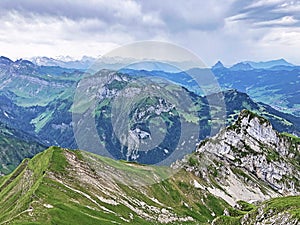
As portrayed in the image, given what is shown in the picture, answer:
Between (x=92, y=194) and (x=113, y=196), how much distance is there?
11.9 m

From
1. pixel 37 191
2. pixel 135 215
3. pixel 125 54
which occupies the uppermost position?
pixel 125 54

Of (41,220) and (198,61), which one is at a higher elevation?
(198,61)

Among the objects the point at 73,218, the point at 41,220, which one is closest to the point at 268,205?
the point at 73,218

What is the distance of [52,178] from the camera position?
19175 centimetres

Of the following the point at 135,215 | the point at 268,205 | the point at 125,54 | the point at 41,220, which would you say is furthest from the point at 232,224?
the point at 125,54

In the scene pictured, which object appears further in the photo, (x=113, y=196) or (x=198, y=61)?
(x=113, y=196)

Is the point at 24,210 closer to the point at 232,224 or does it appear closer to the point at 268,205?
the point at 232,224

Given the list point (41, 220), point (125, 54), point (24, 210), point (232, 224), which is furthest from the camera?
point (232, 224)

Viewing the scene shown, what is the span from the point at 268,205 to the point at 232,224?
1847cm

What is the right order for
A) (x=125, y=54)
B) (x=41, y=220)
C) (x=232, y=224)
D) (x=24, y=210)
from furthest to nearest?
(x=232, y=224) < (x=24, y=210) < (x=41, y=220) < (x=125, y=54)

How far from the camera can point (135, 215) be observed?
194250 mm

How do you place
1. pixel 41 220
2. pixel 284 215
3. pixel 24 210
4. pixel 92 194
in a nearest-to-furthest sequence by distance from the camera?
pixel 284 215
pixel 41 220
pixel 24 210
pixel 92 194

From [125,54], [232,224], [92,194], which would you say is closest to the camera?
[125,54]

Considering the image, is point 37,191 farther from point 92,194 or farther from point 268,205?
point 268,205
